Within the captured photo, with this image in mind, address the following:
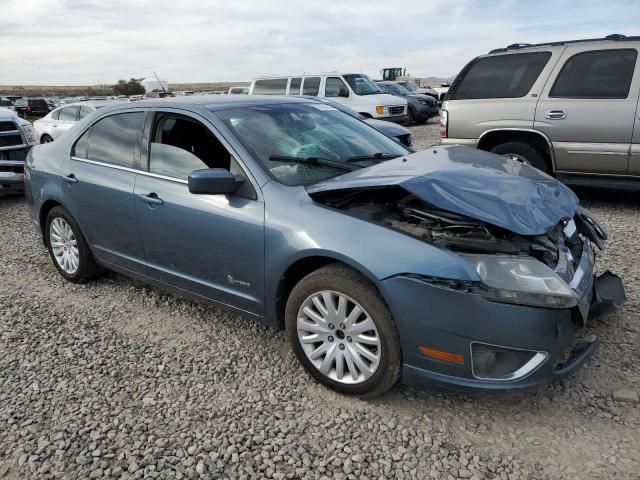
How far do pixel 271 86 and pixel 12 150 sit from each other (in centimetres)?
891

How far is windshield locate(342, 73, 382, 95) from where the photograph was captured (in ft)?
52.9

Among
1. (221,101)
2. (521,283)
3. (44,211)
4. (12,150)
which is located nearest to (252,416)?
(521,283)

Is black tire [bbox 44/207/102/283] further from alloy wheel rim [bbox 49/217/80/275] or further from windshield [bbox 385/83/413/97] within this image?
windshield [bbox 385/83/413/97]

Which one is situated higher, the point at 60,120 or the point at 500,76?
the point at 500,76

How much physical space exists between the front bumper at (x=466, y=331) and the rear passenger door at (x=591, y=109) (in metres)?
4.24

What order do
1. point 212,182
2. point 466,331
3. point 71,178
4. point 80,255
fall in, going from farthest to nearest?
point 80,255, point 71,178, point 212,182, point 466,331

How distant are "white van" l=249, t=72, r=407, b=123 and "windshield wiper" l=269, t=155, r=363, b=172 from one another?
40.7ft

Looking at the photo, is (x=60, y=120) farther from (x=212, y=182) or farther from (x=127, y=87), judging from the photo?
(x=127, y=87)

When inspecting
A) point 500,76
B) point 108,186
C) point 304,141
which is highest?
point 500,76

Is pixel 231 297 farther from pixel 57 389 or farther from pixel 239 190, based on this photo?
pixel 57 389

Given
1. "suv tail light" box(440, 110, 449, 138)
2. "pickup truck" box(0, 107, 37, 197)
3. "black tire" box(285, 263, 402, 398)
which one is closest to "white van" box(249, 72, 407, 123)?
"pickup truck" box(0, 107, 37, 197)

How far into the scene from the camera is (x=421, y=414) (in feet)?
9.19

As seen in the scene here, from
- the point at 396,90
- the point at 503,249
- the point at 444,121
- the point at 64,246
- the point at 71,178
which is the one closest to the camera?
the point at 503,249

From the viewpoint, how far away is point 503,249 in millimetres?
2635
